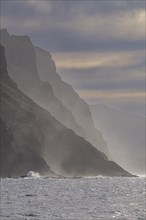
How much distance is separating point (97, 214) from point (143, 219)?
9405 millimetres

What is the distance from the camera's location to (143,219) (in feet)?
210

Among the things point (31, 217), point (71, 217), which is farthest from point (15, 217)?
point (71, 217)

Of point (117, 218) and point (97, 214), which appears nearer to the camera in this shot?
point (117, 218)

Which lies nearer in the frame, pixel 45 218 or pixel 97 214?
pixel 45 218

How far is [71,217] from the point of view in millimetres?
67188

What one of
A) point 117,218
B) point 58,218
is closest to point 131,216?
point 117,218

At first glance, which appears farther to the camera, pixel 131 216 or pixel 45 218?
pixel 131 216

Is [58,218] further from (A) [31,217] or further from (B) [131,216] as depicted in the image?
(B) [131,216]

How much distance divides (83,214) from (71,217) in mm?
5154

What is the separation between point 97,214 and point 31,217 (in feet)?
35.7

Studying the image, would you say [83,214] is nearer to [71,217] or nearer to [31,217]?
[71,217]

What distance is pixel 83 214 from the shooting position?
72.1 metres

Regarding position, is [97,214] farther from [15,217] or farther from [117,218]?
[15,217]

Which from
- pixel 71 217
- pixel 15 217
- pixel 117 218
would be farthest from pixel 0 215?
pixel 117 218
